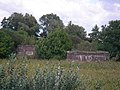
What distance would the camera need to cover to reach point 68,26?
9131 centimetres

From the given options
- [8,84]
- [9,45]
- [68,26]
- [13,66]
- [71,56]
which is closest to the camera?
[8,84]

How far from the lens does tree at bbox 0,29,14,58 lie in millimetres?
59275

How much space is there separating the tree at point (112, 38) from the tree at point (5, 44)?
17.8 meters

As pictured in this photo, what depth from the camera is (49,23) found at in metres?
96.6

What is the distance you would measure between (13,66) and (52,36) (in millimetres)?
59107

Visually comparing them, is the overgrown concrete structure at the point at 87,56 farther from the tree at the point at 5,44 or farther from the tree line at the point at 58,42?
the tree at the point at 5,44

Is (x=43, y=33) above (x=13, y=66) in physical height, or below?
above

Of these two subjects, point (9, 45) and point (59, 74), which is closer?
point (59, 74)

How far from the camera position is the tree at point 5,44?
59.3m

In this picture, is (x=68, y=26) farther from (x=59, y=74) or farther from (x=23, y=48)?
(x=59, y=74)

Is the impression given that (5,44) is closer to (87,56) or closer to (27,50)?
(27,50)

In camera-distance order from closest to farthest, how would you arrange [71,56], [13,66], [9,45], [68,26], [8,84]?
1. [8,84]
2. [13,66]
3. [71,56]
4. [9,45]
5. [68,26]

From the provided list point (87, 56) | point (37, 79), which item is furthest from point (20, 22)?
A: point (37, 79)

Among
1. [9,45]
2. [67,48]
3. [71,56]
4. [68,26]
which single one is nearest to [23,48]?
[9,45]
